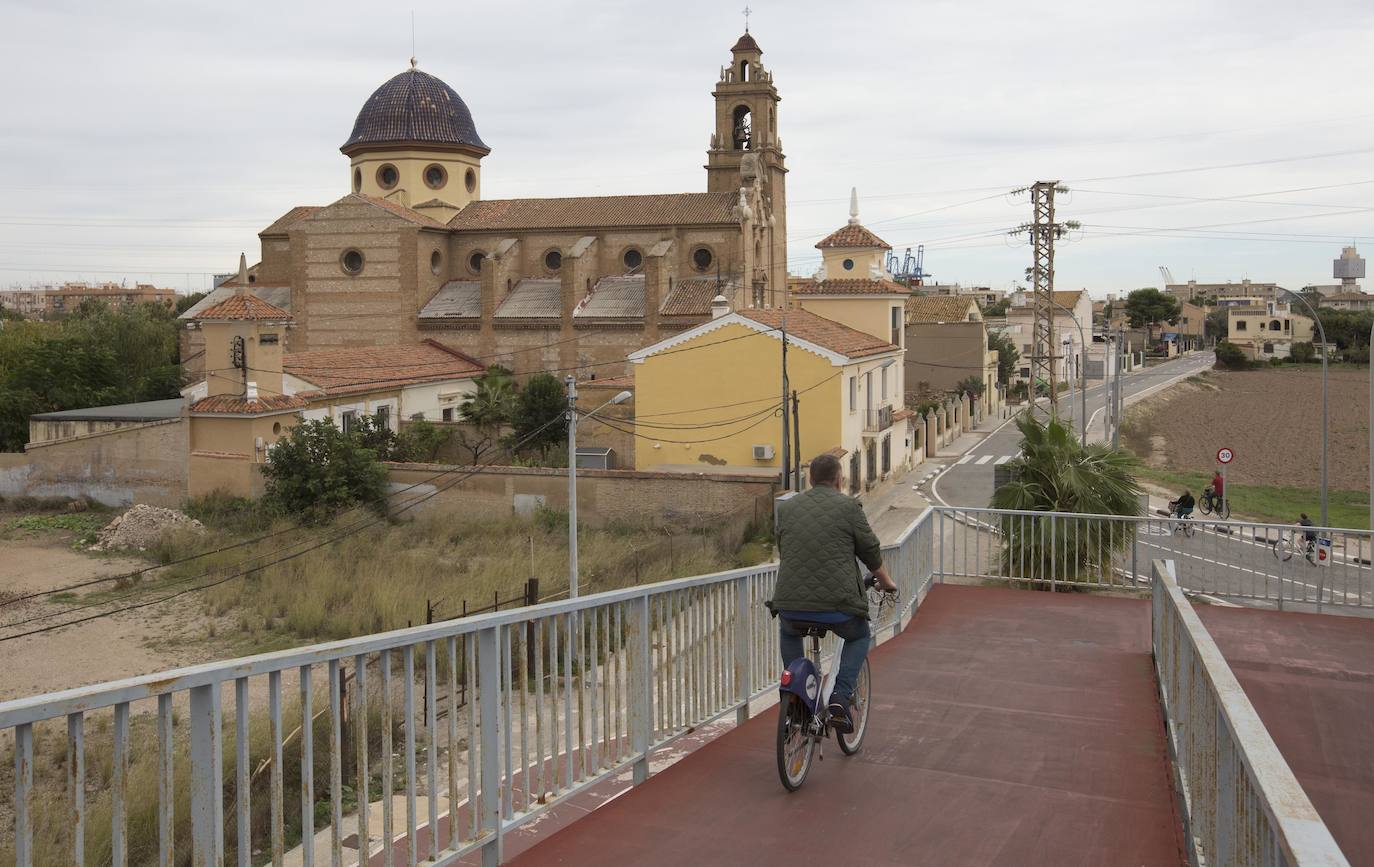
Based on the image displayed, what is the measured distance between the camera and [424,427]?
3722cm

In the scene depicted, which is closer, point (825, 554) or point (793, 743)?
point (793, 743)

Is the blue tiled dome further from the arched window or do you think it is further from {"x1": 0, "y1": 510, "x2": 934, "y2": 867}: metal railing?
{"x1": 0, "y1": 510, "x2": 934, "y2": 867}: metal railing

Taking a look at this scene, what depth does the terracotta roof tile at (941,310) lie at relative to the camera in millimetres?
63812

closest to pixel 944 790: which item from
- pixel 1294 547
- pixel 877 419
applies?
pixel 1294 547

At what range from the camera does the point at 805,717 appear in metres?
5.73

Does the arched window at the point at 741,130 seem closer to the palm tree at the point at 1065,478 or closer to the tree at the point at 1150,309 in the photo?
the palm tree at the point at 1065,478

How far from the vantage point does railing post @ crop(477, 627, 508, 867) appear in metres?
4.57

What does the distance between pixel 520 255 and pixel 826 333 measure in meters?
18.9

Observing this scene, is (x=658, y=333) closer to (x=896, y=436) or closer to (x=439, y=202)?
(x=896, y=436)

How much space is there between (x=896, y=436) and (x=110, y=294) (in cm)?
17290

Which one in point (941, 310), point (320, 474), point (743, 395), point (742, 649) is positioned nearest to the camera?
point (742, 649)

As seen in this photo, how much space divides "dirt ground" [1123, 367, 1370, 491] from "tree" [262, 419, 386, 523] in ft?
99.6

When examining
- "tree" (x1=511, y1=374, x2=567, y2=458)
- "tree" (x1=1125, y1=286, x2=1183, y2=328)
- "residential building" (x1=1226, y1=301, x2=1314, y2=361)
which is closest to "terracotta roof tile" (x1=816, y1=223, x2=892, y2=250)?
"tree" (x1=511, y1=374, x2=567, y2=458)

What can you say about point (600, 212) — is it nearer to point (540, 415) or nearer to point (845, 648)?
point (540, 415)
